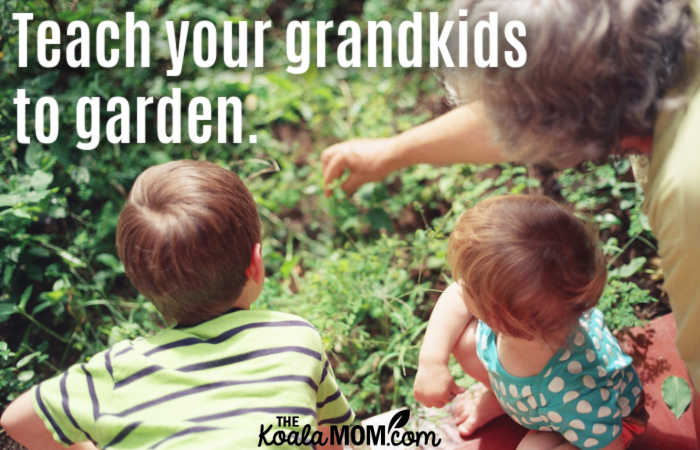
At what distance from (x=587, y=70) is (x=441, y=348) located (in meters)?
0.77

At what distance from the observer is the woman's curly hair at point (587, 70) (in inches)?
40.0

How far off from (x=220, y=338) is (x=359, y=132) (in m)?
1.43

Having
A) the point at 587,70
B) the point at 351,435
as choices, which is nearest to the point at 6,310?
the point at 351,435

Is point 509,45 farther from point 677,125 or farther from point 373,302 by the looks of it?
point 373,302

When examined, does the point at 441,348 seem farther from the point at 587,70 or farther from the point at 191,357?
the point at 587,70

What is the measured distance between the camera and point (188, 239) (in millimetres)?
1209

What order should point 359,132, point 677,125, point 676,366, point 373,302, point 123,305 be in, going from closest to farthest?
point 677,125, point 676,366, point 373,302, point 123,305, point 359,132

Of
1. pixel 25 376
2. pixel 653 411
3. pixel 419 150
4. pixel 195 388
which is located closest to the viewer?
pixel 195 388

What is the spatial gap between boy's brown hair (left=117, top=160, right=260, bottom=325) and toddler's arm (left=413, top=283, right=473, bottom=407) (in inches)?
20.3

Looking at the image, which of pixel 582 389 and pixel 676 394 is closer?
pixel 582 389

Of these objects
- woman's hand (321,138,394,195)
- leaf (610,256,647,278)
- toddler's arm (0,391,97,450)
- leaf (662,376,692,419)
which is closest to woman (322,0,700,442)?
leaf (662,376,692,419)

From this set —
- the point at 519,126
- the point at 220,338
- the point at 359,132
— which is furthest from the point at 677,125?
the point at 359,132

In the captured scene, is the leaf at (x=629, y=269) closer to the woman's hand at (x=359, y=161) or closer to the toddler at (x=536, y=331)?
the toddler at (x=536, y=331)

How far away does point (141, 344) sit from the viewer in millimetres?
1226
